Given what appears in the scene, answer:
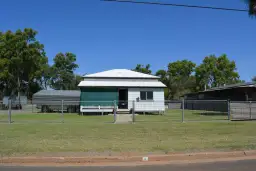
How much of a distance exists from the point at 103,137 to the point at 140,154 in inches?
131

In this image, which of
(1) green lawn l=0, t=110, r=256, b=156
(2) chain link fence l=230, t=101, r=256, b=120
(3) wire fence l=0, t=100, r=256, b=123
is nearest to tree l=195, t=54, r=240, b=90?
(3) wire fence l=0, t=100, r=256, b=123

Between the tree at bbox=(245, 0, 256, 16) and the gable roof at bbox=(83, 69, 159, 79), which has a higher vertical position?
the tree at bbox=(245, 0, 256, 16)

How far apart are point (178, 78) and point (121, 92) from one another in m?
35.9

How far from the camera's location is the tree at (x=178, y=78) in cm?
6112

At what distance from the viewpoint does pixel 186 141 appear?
10281 mm

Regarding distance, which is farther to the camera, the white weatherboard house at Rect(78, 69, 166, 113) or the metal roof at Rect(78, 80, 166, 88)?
the metal roof at Rect(78, 80, 166, 88)

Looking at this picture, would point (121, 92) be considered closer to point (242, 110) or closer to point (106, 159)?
point (242, 110)

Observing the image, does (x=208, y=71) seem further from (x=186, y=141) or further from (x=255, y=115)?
(x=186, y=141)

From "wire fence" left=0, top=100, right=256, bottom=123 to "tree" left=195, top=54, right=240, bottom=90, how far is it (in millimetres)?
26352

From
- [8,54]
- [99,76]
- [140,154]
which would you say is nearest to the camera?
[140,154]

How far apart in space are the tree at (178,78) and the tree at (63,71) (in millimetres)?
22108

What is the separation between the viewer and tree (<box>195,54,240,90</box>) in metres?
61.9

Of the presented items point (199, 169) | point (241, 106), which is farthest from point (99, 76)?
point (199, 169)

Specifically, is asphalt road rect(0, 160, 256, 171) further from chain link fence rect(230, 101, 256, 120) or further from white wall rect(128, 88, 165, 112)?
white wall rect(128, 88, 165, 112)
